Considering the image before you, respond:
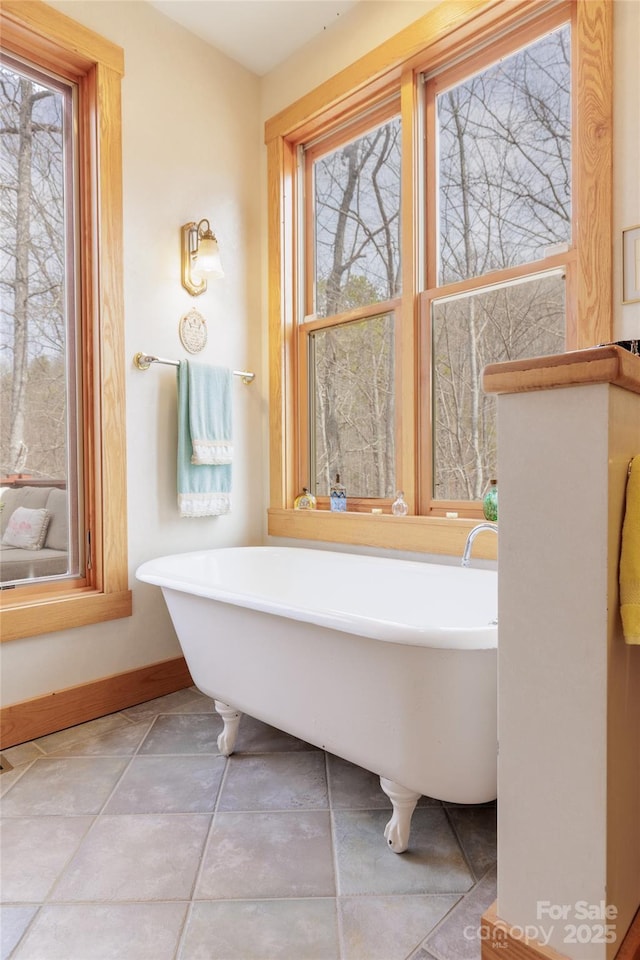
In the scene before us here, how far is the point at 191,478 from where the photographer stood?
2.49 meters

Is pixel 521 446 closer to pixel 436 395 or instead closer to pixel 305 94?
pixel 436 395

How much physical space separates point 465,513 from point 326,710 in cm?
105

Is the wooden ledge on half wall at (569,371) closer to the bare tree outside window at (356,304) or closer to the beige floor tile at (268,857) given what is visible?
the beige floor tile at (268,857)

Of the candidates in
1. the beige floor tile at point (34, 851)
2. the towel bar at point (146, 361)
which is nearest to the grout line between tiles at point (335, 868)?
the beige floor tile at point (34, 851)

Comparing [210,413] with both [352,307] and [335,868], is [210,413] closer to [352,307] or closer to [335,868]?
[352,307]

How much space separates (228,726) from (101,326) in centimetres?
162

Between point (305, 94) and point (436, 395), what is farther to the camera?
point (305, 94)

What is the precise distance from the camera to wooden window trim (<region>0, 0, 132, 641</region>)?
2211 mm

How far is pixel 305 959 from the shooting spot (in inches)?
42.0

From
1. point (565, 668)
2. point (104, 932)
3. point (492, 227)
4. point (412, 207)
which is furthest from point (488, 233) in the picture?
point (104, 932)

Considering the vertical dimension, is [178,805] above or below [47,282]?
below

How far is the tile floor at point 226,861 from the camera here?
44.0 inches

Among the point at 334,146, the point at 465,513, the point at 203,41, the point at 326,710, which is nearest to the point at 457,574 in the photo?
the point at 465,513

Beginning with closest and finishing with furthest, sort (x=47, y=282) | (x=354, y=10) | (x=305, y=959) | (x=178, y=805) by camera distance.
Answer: (x=305, y=959) < (x=178, y=805) < (x=47, y=282) < (x=354, y=10)
